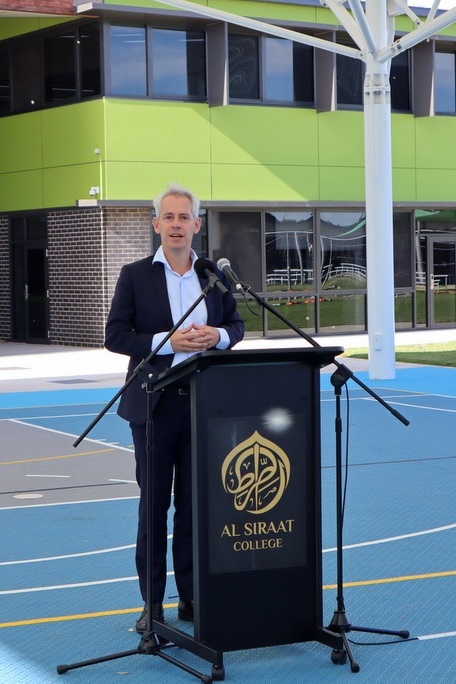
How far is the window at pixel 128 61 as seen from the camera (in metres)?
24.8

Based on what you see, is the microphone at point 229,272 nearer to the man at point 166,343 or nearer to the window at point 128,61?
the man at point 166,343

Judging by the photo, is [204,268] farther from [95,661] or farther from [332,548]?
[332,548]

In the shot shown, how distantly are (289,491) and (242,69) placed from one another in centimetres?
2219

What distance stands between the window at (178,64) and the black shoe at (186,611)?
2027 cm

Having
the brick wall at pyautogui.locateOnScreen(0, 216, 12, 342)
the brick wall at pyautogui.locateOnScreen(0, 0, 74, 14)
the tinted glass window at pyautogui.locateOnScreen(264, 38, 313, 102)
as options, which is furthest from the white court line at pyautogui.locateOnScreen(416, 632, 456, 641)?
the brick wall at pyautogui.locateOnScreen(0, 216, 12, 342)

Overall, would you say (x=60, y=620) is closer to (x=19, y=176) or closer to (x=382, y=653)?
(x=382, y=653)

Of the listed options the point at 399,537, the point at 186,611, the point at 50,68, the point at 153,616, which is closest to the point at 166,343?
the point at 153,616

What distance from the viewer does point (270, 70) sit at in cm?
2694

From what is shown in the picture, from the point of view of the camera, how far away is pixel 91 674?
535 centimetres

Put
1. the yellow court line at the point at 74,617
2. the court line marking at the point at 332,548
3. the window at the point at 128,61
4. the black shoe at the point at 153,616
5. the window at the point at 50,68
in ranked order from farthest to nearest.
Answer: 1. the window at the point at 50,68
2. the window at the point at 128,61
3. the court line marking at the point at 332,548
4. the yellow court line at the point at 74,617
5. the black shoe at the point at 153,616

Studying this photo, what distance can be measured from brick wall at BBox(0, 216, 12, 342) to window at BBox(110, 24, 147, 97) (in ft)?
15.4

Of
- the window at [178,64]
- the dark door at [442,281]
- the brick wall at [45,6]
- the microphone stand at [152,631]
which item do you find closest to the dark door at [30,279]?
the window at [178,64]

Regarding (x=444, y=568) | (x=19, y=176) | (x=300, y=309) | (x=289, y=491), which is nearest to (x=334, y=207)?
(x=300, y=309)

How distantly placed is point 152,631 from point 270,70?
2266 cm
